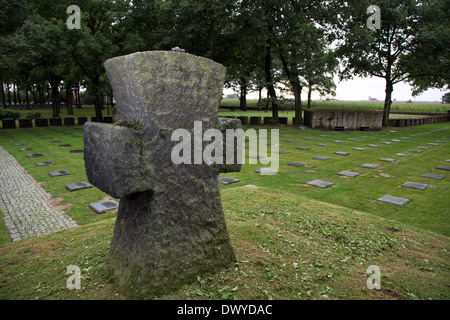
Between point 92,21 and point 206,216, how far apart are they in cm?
2428

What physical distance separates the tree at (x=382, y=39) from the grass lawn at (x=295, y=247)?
15962 mm

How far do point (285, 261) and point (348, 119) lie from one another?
2028 centimetres

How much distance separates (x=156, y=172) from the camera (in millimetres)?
2963

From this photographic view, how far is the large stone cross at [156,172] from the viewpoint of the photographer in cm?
283

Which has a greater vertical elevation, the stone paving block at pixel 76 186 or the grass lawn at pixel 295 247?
the stone paving block at pixel 76 186

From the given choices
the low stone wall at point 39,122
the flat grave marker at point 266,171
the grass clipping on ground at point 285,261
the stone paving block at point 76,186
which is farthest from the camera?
the low stone wall at point 39,122

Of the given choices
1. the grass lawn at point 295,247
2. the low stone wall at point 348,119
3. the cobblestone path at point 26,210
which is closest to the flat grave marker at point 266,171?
the grass lawn at point 295,247

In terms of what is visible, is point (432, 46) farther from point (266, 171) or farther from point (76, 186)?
point (76, 186)

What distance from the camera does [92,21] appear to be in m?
22.5

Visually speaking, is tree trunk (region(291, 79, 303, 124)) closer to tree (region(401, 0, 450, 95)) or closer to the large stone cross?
tree (region(401, 0, 450, 95))

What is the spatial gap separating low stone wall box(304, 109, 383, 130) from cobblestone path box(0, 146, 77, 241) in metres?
19.6

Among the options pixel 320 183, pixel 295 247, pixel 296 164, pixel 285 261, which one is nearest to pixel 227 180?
pixel 320 183

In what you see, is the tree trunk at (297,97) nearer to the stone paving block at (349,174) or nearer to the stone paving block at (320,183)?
the stone paving block at (349,174)

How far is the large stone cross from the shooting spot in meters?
2.83
